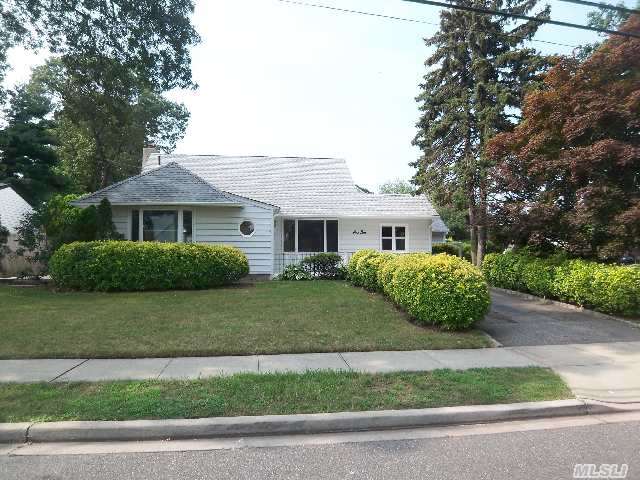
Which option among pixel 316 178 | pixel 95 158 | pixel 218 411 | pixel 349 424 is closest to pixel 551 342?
pixel 349 424

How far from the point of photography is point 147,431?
4387 millimetres

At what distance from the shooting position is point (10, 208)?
82.3ft

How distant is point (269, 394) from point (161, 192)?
1235cm

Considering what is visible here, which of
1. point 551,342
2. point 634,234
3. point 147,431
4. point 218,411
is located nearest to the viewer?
point 147,431

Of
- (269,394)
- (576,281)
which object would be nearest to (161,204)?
(269,394)

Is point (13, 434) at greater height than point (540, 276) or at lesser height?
lesser

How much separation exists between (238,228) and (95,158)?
28.7m

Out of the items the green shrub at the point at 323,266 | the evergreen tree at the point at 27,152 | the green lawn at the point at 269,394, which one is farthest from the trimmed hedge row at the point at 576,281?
the evergreen tree at the point at 27,152

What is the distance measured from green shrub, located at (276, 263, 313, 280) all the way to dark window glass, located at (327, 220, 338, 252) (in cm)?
280

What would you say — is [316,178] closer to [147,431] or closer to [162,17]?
[162,17]

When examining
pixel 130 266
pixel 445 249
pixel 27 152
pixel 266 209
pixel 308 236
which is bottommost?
pixel 130 266

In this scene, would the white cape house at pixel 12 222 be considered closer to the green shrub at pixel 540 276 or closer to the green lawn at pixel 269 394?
the green lawn at pixel 269 394

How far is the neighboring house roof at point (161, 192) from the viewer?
15.8m

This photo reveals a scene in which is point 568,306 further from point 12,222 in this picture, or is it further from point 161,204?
point 12,222
